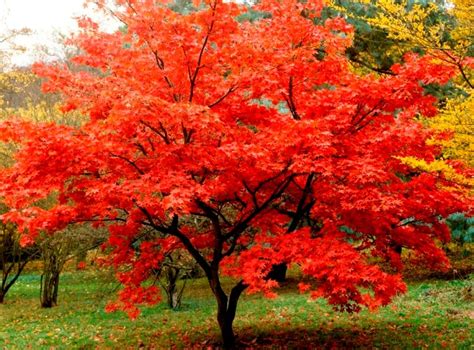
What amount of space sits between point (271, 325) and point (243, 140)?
5.75m

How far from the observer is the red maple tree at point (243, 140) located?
6.67 m

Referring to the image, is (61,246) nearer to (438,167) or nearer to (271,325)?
(271,325)

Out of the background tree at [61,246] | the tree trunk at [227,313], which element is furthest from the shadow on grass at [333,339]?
the background tree at [61,246]

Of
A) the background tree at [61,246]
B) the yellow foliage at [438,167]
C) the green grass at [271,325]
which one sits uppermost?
the yellow foliage at [438,167]

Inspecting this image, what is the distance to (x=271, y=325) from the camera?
11.4 metres

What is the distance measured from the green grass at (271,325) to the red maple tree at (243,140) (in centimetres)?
Result: 208

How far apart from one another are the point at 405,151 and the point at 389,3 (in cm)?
252

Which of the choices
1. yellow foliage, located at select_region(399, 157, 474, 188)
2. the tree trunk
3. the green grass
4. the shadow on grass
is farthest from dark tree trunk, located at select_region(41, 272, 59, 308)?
yellow foliage, located at select_region(399, 157, 474, 188)

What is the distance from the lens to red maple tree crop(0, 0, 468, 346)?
667 cm

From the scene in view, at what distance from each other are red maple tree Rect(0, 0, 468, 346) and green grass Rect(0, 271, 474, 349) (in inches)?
81.9

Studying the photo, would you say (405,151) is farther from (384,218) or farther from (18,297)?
(18,297)

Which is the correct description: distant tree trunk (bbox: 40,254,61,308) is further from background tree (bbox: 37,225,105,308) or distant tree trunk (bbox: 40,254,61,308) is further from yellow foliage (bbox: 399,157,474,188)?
yellow foliage (bbox: 399,157,474,188)

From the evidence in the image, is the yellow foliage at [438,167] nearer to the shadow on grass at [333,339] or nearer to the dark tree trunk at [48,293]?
the shadow on grass at [333,339]

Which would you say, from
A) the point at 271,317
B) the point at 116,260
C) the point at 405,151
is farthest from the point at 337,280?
the point at 271,317
